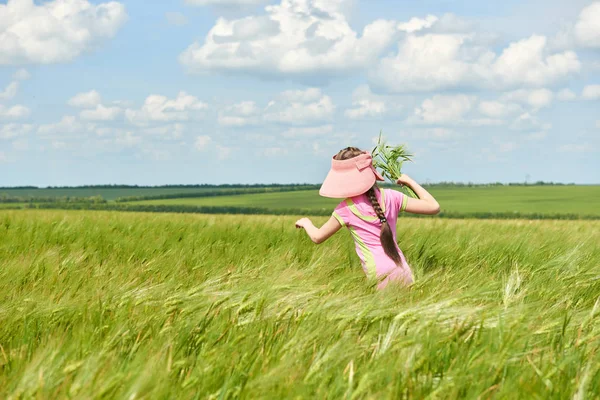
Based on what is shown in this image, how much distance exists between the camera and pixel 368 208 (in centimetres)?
410

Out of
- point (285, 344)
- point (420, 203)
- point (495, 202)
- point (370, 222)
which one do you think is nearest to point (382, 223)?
point (370, 222)

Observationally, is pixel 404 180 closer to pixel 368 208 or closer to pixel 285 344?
pixel 368 208

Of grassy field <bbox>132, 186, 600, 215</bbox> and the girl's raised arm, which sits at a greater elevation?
the girl's raised arm

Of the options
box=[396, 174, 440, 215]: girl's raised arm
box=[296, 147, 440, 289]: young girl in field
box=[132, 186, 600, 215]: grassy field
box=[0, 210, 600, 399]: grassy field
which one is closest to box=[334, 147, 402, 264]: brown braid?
box=[296, 147, 440, 289]: young girl in field

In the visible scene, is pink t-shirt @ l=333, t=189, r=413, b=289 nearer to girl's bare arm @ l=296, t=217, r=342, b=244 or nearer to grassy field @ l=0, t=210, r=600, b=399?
girl's bare arm @ l=296, t=217, r=342, b=244

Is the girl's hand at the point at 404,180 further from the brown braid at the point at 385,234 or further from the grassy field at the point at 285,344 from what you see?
the grassy field at the point at 285,344

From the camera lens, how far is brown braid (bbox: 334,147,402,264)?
3.90m

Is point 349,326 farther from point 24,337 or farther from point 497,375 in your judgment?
point 24,337

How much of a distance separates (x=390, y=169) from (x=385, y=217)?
0.43m

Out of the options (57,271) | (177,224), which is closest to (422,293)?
(57,271)

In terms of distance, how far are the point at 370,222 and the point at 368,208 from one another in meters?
0.10

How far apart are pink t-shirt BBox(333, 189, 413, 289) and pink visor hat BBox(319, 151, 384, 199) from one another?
17cm

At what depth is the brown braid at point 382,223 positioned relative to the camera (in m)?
3.90

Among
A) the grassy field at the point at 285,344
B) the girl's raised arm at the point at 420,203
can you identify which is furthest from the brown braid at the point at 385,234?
the grassy field at the point at 285,344
